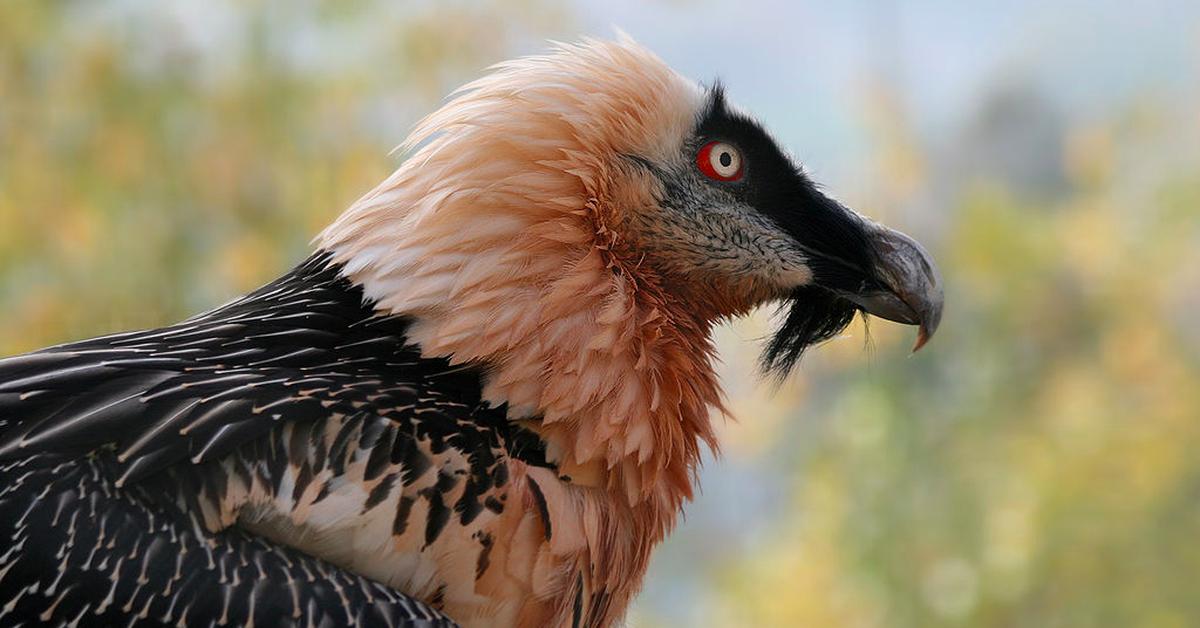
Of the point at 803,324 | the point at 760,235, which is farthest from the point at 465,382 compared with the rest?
the point at 803,324

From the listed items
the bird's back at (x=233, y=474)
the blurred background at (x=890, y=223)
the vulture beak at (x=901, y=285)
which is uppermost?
the blurred background at (x=890, y=223)

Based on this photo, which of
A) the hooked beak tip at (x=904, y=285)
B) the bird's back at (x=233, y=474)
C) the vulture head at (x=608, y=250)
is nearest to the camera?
the bird's back at (x=233, y=474)

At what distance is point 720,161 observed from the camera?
2.45 meters

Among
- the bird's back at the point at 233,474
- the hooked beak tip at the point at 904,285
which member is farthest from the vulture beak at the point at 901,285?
the bird's back at the point at 233,474

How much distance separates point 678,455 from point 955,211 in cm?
553

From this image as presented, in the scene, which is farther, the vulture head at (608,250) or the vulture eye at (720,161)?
the vulture eye at (720,161)

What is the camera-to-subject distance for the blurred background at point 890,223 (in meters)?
5.38

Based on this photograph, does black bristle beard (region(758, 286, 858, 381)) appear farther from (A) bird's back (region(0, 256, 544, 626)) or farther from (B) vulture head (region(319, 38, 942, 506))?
(A) bird's back (region(0, 256, 544, 626))

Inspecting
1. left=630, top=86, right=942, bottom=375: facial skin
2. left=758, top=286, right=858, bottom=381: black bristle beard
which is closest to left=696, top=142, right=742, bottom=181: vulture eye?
left=630, top=86, right=942, bottom=375: facial skin

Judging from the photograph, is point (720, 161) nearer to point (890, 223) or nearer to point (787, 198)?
point (787, 198)

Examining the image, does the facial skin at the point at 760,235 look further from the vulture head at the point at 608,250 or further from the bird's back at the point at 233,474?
the bird's back at the point at 233,474

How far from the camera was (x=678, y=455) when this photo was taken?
90.0 inches

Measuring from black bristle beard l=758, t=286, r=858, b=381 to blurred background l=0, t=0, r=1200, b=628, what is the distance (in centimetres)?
192

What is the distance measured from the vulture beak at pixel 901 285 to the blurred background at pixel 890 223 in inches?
87.8
